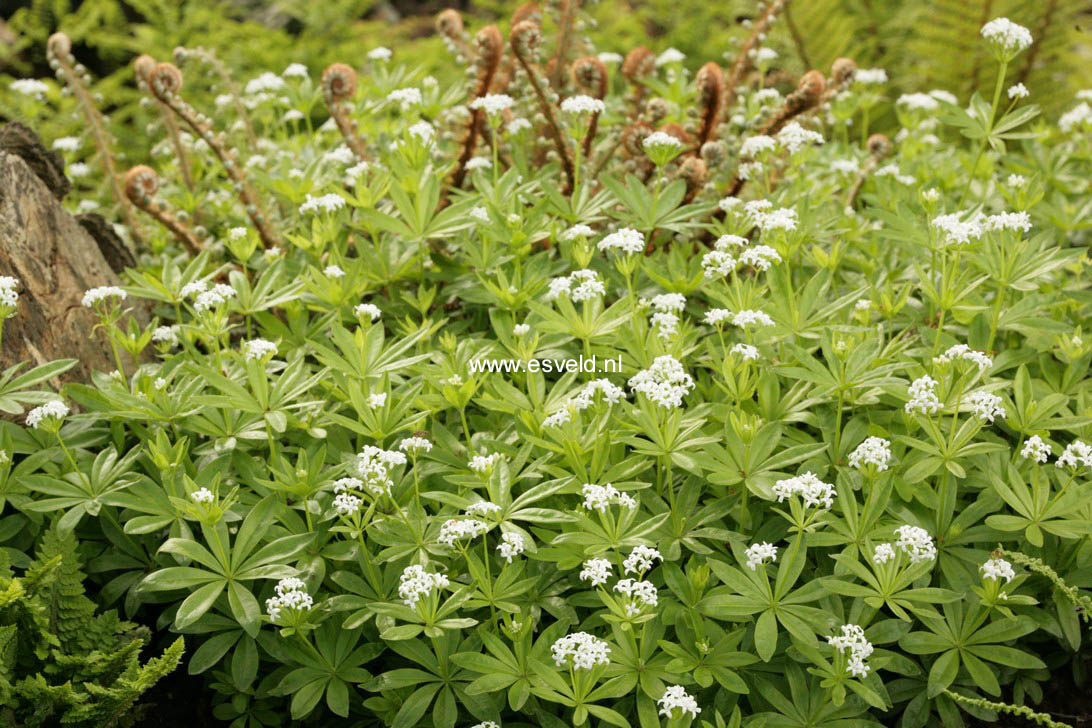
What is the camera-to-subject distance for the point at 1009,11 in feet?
20.4

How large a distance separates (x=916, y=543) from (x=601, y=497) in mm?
744

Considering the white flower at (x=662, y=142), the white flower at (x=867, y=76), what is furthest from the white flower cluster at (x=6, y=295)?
the white flower at (x=867, y=76)

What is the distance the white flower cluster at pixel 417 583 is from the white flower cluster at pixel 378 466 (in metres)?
0.22

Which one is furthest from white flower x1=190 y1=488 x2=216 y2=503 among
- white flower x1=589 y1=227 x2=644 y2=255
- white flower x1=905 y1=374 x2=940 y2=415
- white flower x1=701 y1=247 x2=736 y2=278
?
white flower x1=905 y1=374 x2=940 y2=415

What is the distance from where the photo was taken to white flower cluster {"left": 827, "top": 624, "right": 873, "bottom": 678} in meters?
2.19

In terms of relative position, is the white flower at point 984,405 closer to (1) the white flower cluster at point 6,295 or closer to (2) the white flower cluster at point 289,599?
(2) the white flower cluster at point 289,599

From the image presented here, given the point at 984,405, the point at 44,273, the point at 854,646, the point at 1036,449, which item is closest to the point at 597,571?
the point at 854,646

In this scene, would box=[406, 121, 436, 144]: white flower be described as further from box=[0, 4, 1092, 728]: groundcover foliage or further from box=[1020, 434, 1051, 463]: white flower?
box=[1020, 434, 1051, 463]: white flower

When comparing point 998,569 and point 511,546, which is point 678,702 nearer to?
point 511,546

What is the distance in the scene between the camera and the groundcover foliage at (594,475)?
2.32 m

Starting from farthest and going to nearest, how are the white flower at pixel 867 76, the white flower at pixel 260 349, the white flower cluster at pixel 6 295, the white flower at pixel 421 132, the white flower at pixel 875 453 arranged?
the white flower at pixel 867 76 < the white flower at pixel 421 132 < the white flower at pixel 260 349 < the white flower cluster at pixel 6 295 < the white flower at pixel 875 453

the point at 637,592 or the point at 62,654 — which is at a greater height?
the point at 637,592

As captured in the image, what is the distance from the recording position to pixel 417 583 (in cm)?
220

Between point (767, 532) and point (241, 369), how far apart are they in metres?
1.58
